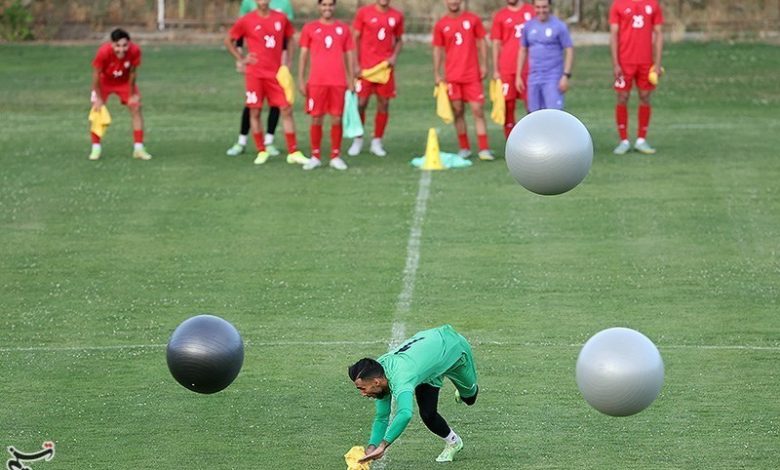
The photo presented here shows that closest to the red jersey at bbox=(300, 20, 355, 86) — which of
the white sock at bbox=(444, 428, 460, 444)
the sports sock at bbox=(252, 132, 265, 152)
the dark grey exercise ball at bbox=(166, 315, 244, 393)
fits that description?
the sports sock at bbox=(252, 132, 265, 152)

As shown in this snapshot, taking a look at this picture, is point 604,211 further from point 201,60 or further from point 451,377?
point 201,60

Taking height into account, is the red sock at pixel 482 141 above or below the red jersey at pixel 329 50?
below

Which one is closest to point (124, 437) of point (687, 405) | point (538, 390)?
point (538, 390)

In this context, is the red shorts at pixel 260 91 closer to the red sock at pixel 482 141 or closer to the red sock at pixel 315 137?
the red sock at pixel 315 137

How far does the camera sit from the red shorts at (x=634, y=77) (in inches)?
858

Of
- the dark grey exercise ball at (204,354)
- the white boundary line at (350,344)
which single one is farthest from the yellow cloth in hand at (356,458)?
the white boundary line at (350,344)

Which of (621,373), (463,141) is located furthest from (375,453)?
(463,141)

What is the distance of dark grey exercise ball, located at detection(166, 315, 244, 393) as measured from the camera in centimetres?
1035

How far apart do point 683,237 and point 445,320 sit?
434 centimetres

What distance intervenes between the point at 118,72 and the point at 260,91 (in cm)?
203

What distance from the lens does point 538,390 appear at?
1229 centimetres

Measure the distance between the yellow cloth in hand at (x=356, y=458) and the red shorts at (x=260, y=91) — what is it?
38.6ft

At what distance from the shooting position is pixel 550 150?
11609mm

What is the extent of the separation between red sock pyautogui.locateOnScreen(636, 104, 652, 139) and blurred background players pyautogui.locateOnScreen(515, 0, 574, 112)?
131 centimetres
